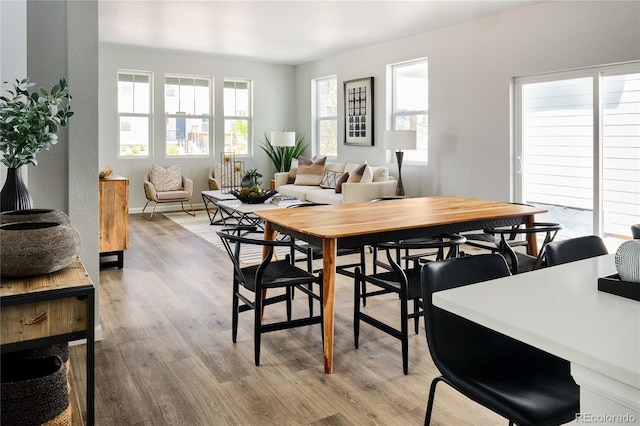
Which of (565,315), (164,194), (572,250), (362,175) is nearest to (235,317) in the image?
(572,250)

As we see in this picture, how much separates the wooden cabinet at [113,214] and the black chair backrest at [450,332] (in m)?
3.73

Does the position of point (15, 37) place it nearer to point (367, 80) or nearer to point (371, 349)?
point (371, 349)

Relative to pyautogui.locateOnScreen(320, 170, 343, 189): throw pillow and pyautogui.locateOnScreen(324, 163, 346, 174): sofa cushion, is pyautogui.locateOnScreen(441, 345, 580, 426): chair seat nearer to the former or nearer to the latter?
pyautogui.locateOnScreen(320, 170, 343, 189): throw pillow

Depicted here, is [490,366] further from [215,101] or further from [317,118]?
[215,101]

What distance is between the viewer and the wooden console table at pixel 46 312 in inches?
58.4

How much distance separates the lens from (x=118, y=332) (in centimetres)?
321

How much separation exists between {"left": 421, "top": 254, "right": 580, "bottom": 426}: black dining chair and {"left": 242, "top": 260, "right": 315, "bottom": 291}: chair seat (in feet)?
3.98

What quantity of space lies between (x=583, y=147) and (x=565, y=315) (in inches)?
174

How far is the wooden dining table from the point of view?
2635 mm

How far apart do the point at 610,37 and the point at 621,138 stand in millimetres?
910

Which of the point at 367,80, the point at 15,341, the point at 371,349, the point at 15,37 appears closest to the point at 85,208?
the point at 15,37

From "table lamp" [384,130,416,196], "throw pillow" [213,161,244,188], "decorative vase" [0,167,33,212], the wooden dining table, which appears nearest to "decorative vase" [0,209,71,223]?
"decorative vase" [0,167,33,212]

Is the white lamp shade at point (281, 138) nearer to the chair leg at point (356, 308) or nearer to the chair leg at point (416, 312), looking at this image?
the chair leg at point (416, 312)

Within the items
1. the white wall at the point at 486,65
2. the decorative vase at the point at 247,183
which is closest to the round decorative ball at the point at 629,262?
the white wall at the point at 486,65
